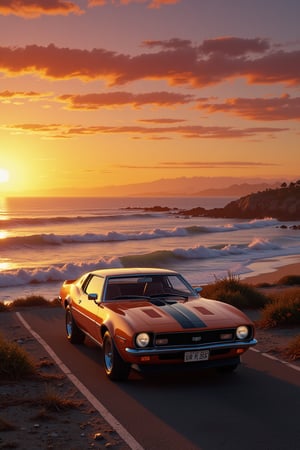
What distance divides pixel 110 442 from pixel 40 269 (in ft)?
87.6

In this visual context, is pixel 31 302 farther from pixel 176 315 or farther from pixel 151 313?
pixel 176 315

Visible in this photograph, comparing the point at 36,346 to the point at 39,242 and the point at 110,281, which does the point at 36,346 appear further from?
the point at 39,242

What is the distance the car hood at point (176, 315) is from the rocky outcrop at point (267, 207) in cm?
10146

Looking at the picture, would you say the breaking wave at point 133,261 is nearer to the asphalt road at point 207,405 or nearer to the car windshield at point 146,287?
the car windshield at point 146,287

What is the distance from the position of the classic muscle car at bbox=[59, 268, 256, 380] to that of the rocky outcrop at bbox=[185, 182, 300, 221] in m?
101

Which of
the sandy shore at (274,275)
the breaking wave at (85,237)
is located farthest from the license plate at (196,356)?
the breaking wave at (85,237)

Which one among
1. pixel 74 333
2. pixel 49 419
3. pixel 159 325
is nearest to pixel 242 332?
pixel 159 325

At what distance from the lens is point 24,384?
831 cm

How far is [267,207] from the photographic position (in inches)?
4518

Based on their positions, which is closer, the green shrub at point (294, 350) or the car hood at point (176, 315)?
the car hood at point (176, 315)

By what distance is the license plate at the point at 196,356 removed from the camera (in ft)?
26.1

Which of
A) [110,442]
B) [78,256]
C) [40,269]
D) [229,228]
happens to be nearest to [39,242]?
[78,256]

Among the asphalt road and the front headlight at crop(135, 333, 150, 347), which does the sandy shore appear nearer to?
the asphalt road

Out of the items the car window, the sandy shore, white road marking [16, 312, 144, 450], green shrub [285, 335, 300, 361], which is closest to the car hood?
the car window
